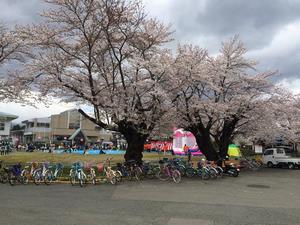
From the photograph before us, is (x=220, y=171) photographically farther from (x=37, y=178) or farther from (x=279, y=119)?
(x=279, y=119)

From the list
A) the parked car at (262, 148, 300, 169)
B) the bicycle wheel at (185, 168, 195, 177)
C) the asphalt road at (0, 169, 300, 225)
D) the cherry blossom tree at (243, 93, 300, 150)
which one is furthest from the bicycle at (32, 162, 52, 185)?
the parked car at (262, 148, 300, 169)

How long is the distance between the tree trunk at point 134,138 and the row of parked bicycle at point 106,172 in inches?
44.3

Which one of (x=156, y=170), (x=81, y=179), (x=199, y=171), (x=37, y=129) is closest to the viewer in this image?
(x=81, y=179)

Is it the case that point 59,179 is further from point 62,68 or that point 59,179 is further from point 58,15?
point 58,15

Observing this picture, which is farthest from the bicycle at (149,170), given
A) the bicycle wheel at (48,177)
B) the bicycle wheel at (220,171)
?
the bicycle wheel at (48,177)

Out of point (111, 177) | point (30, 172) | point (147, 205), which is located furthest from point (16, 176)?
point (147, 205)

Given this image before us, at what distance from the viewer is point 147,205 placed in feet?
33.4

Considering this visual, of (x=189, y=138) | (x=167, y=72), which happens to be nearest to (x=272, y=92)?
(x=167, y=72)

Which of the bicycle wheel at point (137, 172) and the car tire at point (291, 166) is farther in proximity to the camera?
the car tire at point (291, 166)

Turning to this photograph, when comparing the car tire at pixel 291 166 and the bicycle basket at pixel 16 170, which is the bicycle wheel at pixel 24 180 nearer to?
the bicycle basket at pixel 16 170

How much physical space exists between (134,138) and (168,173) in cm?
375

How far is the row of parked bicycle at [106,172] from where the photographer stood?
1543cm

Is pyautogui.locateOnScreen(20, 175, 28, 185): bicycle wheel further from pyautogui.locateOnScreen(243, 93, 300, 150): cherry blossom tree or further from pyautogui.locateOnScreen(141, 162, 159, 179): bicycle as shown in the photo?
pyautogui.locateOnScreen(243, 93, 300, 150): cherry blossom tree

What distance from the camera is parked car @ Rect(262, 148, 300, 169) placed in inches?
1136
